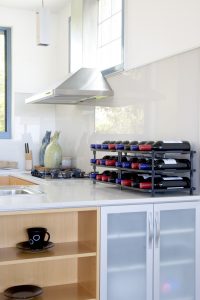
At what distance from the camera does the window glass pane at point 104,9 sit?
3699 millimetres

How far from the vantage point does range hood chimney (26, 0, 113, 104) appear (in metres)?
3.39

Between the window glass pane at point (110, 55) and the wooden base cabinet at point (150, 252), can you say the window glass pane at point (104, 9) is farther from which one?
the wooden base cabinet at point (150, 252)

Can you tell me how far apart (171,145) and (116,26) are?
1.47 meters

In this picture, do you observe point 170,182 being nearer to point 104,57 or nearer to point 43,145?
point 104,57

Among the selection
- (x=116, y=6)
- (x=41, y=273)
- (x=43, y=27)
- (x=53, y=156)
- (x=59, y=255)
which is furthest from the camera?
(x=53, y=156)

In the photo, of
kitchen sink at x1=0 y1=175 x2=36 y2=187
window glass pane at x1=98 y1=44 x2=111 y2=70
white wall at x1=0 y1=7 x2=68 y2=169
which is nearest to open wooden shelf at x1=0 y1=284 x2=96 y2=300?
kitchen sink at x1=0 y1=175 x2=36 y2=187

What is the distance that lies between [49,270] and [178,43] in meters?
1.49

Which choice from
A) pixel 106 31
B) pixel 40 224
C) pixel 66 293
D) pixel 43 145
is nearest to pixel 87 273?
pixel 66 293

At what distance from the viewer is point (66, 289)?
2.54 metres

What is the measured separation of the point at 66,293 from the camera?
2.47m

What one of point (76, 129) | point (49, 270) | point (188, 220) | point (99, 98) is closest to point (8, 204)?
point (49, 270)

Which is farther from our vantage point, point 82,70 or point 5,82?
point 5,82

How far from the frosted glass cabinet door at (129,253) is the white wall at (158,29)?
0.99 m

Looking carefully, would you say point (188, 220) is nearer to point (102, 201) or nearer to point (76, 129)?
point (102, 201)
